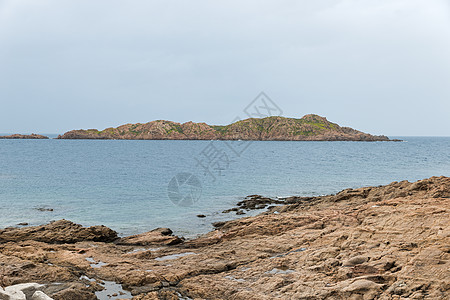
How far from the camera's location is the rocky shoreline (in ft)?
35.9

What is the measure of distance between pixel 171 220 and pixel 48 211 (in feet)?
44.2

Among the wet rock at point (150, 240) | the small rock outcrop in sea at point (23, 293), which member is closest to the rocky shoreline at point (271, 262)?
the wet rock at point (150, 240)

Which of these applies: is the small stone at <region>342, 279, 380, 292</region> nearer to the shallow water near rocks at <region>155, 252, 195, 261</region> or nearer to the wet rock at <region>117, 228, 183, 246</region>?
the shallow water near rocks at <region>155, 252, 195, 261</region>

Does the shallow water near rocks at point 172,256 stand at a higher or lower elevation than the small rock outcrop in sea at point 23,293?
lower

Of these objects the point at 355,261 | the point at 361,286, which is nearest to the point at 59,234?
the point at 355,261

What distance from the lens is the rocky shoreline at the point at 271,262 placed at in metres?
11.0

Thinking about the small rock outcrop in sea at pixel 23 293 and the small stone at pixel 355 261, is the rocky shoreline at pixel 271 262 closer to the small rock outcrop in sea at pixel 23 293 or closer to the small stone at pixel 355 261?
the small stone at pixel 355 261

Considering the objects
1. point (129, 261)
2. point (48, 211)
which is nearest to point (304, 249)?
point (129, 261)

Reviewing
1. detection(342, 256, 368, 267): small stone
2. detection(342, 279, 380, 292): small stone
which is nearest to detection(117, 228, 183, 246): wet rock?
detection(342, 256, 368, 267): small stone

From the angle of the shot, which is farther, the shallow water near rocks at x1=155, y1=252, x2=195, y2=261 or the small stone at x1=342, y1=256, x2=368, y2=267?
the shallow water near rocks at x1=155, y1=252, x2=195, y2=261

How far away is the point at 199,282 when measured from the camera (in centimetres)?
1300

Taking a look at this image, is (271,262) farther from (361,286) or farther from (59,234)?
(59,234)

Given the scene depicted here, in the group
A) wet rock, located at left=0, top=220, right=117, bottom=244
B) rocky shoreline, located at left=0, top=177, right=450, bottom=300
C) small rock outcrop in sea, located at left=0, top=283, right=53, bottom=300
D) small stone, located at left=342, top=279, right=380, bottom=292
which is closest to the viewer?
small rock outcrop in sea, located at left=0, top=283, right=53, bottom=300

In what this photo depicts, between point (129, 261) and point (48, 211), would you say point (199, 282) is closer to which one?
point (129, 261)
